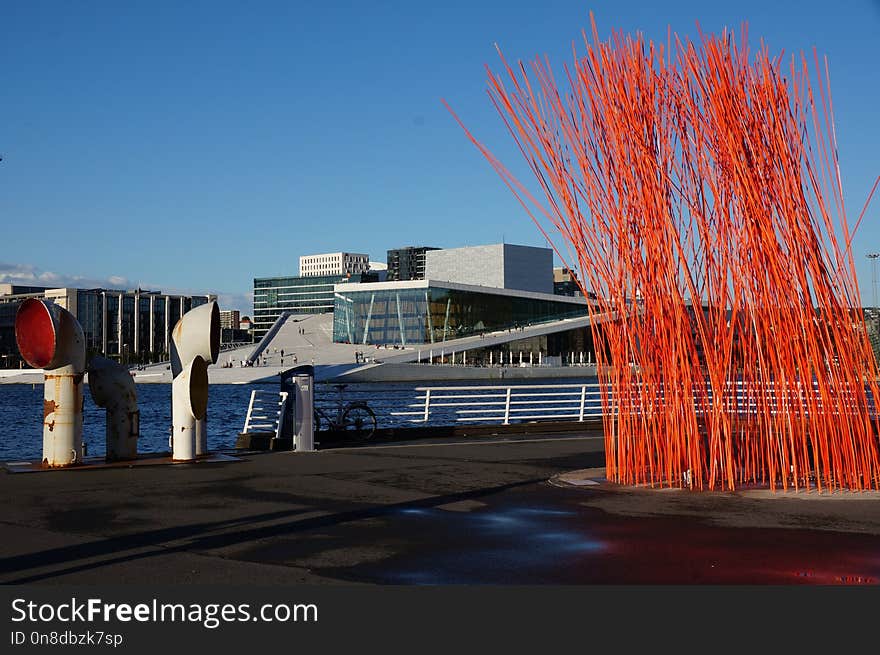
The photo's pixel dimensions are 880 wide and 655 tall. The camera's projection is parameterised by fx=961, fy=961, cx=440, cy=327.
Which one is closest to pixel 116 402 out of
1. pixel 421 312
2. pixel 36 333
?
pixel 36 333

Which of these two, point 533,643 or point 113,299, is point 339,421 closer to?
point 533,643

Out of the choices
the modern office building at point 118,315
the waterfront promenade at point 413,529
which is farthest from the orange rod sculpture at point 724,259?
the modern office building at point 118,315

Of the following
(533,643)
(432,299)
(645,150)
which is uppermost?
(432,299)

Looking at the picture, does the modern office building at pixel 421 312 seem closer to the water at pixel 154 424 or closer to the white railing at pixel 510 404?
the water at pixel 154 424

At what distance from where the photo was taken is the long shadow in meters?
6.24

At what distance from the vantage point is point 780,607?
500 centimetres

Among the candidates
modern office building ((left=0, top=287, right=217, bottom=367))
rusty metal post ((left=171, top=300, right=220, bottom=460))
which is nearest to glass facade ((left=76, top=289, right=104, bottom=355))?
modern office building ((left=0, top=287, right=217, bottom=367))

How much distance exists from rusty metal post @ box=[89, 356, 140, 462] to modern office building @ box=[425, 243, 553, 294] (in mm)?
125528

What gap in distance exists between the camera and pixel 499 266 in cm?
13962

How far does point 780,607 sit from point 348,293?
10063cm

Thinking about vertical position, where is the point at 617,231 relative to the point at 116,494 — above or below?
above

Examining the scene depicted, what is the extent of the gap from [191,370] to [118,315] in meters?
163

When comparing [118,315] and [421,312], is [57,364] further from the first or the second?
[118,315]

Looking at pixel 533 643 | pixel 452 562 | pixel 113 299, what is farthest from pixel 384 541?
pixel 113 299
